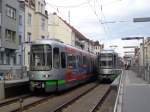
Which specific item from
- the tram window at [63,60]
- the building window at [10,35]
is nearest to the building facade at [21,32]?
the building window at [10,35]

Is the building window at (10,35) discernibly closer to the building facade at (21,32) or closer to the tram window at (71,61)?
the building facade at (21,32)

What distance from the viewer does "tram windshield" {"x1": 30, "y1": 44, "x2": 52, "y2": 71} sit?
23109 millimetres

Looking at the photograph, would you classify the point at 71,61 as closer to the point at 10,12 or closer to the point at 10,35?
the point at 10,35

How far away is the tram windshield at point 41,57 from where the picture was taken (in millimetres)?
23109

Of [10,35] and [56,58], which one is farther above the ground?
[10,35]

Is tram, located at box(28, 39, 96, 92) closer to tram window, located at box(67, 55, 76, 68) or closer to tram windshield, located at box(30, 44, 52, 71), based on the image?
tram windshield, located at box(30, 44, 52, 71)

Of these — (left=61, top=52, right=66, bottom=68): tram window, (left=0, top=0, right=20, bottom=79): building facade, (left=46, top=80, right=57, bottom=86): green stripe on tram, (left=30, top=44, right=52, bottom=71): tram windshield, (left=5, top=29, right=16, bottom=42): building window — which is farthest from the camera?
(left=5, top=29, right=16, bottom=42): building window

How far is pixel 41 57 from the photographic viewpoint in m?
23.4

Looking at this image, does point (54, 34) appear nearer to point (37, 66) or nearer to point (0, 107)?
point (37, 66)

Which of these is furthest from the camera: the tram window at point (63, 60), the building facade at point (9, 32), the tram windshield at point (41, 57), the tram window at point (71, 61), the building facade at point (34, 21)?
the building facade at point (34, 21)

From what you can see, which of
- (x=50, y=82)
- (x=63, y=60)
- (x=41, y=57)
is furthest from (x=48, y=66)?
(x=63, y=60)

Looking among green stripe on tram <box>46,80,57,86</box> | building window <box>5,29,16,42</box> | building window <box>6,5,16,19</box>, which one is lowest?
green stripe on tram <box>46,80,57,86</box>

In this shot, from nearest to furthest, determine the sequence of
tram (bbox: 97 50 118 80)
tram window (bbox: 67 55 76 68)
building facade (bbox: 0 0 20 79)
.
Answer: tram window (bbox: 67 55 76 68) < tram (bbox: 97 50 118 80) < building facade (bbox: 0 0 20 79)

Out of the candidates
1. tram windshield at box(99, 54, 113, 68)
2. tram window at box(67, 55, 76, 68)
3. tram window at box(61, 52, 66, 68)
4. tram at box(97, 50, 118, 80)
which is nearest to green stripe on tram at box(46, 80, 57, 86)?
tram window at box(61, 52, 66, 68)
